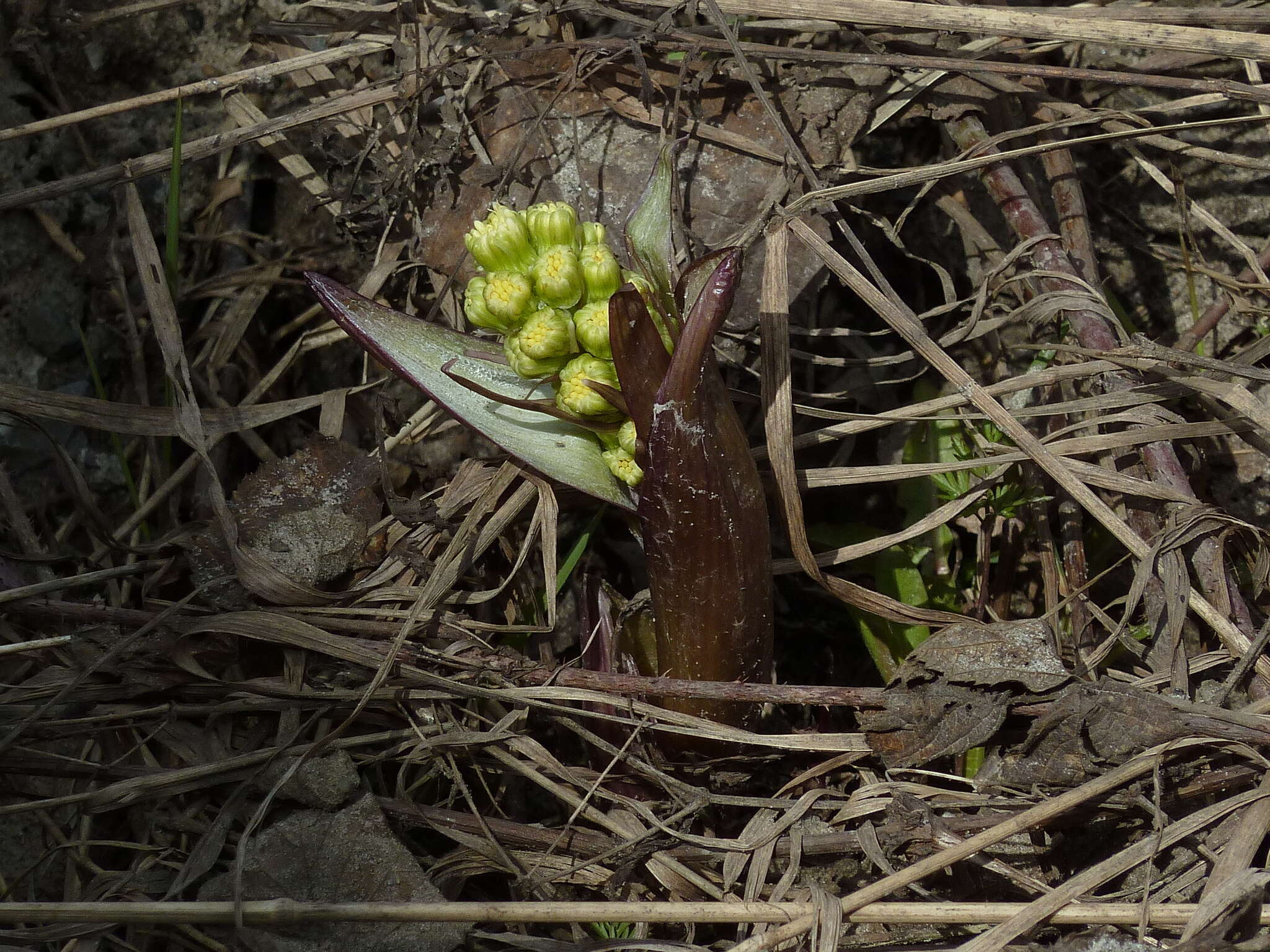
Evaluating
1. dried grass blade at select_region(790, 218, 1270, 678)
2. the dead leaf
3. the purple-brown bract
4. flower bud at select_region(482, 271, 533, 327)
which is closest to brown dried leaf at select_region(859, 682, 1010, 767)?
the purple-brown bract

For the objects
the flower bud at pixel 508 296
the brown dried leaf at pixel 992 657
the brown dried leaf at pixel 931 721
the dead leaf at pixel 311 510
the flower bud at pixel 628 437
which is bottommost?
the brown dried leaf at pixel 931 721

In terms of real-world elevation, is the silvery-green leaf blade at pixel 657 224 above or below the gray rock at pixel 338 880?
above

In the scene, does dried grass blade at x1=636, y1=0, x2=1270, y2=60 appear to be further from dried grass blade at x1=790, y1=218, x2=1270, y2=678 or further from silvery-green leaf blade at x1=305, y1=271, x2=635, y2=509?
silvery-green leaf blade at x1=305, y1=271, x2=635, y2=509

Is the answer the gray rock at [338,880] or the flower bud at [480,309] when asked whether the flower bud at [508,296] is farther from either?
the gray rock at [338,880]

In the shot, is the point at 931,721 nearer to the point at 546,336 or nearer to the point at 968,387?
the point at 968,387

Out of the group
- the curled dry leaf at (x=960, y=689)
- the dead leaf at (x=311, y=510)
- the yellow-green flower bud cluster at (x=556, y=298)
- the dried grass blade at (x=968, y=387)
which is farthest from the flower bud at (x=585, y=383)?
the curled dry leaf at (x=960, y=689)

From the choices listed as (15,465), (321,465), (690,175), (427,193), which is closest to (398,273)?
(427,193)
